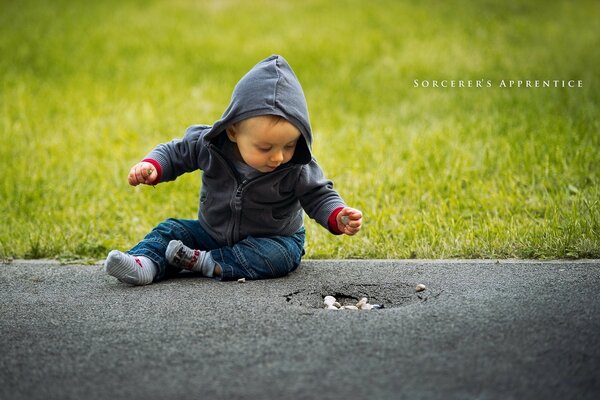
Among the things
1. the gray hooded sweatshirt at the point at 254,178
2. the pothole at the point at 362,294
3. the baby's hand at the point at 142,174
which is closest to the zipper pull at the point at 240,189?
the gray hooded sweatshirt at the point at 254,178

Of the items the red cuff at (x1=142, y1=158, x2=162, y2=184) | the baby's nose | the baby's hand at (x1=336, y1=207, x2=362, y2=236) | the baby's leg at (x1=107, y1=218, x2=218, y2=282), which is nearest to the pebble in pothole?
the baby's hand at (x1=336, y1=207, x2=362, y2=236)

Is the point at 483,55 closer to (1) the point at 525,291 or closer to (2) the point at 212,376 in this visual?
(1) the point at 525,291

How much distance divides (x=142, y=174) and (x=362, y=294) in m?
0.97

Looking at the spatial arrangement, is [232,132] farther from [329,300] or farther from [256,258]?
[329,300]

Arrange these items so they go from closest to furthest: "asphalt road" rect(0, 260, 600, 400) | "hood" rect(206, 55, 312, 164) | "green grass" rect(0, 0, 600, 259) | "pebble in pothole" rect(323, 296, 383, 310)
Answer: "asphalt road" rect(0, 260, 600, 400), "pebble in pothole" rect(323, 296, 383, 310), "hood" rect(206, 55, 312, 164), "green grass" rect(0, 0, 600, 259)

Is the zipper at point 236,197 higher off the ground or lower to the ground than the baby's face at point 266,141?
lower

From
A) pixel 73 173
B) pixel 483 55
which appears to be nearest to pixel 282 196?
pixel 73 173

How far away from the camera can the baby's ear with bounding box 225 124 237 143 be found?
3.12m

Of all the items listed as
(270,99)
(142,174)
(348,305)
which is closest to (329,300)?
(348,305)

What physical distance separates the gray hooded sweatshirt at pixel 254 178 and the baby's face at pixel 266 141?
4 cm

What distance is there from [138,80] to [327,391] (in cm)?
585

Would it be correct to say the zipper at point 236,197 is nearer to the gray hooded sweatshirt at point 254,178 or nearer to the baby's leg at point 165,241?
the gray hooded sweatshirt at point 254,178

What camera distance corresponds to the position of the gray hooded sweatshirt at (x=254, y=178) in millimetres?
3037

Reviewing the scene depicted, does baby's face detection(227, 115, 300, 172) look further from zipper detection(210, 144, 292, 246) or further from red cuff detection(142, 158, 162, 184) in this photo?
red cuff detection(142, 158, 162, 184)
